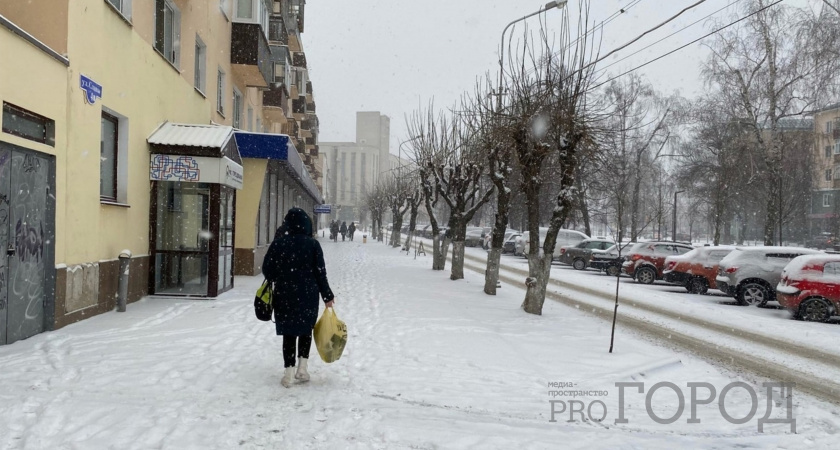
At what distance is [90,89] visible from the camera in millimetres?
9102

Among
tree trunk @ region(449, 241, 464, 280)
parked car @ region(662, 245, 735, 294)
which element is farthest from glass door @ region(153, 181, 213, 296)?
parked car @ region(662, 245, 735, 294)

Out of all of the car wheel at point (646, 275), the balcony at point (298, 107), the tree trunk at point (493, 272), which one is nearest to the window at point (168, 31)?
the tree trunk at point (493, 272)

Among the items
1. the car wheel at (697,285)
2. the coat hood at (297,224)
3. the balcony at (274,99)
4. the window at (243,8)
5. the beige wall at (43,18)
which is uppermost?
the window at (243,8)

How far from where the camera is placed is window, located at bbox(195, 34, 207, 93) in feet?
50.8

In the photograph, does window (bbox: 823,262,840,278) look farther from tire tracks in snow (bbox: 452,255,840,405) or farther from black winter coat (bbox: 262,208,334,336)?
black winter coat (bbox: 262,208,334,336)

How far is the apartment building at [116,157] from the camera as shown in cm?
737

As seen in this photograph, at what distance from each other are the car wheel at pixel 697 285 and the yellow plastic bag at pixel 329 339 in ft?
51.0

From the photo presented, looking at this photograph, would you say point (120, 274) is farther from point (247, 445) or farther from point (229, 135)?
point (247, 445)

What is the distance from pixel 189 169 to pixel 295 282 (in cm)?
675

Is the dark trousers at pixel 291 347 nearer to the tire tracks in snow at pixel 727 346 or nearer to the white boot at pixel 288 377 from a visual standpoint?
the white boot at pixel 288 377

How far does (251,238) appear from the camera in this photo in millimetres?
17703

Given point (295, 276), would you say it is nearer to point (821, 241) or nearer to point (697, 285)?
point (697, 285)

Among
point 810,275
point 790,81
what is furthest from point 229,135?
point 790,81

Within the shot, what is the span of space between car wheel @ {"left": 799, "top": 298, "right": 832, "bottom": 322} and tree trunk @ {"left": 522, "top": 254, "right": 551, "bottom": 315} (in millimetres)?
5851
